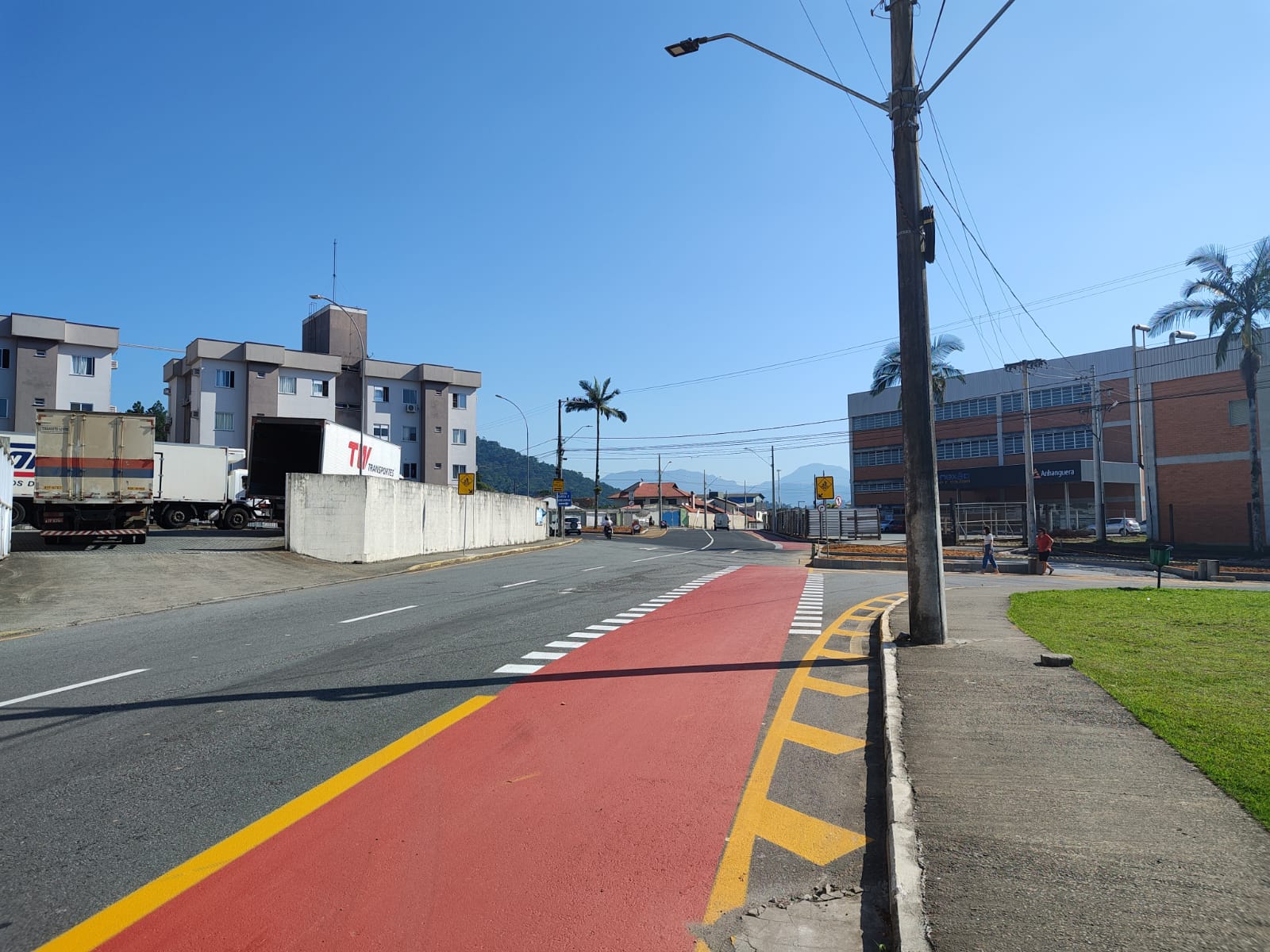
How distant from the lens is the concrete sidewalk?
315cm

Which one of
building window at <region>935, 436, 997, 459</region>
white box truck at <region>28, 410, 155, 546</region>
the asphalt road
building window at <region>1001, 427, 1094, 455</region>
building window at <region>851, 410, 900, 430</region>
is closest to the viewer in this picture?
the asphalt road

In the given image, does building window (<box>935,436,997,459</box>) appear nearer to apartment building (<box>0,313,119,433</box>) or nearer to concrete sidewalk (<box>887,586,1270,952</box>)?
apartment building (<box>0,313,119,433</box>)

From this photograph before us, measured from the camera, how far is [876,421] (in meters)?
80.4

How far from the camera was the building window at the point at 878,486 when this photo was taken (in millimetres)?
77950

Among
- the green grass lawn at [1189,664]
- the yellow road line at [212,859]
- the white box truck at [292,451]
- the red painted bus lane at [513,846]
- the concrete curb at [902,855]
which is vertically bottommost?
the red painted bus lane at [513,846]

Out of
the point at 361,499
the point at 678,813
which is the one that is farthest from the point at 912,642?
the point at 361,499

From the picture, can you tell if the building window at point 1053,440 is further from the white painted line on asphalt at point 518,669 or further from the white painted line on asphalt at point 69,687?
the white painted line on asphalt at point 69,687

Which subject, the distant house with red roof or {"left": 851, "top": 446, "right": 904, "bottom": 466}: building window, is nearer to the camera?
{"left": 851, "top": 446, "right": 904, "bottom": 466}: building window

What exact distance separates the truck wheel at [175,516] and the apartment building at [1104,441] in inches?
1693

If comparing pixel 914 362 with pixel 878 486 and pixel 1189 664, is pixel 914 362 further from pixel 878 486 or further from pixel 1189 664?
pixel 878 486

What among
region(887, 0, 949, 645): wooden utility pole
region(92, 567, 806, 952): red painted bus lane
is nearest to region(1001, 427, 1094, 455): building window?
region(887, 0, 949, 645): wooden utility pole

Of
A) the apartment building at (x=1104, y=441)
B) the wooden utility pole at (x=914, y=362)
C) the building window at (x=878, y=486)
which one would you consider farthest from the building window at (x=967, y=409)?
the wooden utility pole at (x=914, y=362)

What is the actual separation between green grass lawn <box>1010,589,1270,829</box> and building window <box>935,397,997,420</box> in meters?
59.5

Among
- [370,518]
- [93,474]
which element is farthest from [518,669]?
[93,474]
